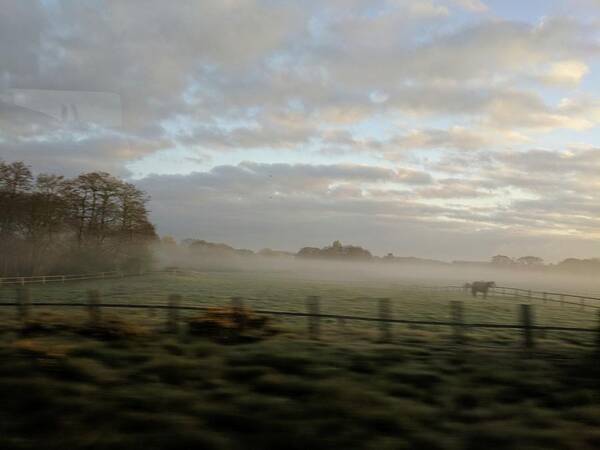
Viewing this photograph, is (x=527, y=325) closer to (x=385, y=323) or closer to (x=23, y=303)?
(x=385, y=323)

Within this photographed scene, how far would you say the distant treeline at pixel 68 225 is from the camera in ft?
143

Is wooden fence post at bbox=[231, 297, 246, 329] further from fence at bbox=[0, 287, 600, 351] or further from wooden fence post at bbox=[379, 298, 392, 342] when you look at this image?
wooden fence post at bbox=[379, 298, 392, 342]

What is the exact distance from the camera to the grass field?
5.32m

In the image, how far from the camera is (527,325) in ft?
34.8

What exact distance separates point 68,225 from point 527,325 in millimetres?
44859

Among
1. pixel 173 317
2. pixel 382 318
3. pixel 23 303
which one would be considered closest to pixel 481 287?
pixel 382 318

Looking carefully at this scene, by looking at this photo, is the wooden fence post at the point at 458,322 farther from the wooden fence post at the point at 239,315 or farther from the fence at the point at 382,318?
the wooden fence post at the point at 239,315

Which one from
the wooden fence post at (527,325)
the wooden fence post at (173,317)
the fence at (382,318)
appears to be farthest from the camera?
the wooden fence post at (173,317)

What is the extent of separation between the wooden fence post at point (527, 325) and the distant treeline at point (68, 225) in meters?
43.0

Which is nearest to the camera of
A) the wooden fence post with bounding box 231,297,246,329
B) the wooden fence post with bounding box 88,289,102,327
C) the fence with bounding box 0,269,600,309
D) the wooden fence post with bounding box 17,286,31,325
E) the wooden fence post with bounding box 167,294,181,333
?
the wooden fence post with bounding box 88,289,102,327

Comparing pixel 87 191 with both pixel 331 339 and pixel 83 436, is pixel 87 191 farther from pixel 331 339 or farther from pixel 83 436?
pixel 83 436

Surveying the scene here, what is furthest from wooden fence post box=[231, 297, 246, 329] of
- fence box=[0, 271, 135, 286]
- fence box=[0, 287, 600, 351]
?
fence box=[0, 271, 135, 286]

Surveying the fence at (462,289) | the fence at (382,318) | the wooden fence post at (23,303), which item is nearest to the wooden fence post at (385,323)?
the fence at (382,318)

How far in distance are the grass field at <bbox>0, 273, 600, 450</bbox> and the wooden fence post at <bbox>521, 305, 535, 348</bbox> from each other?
46cm
